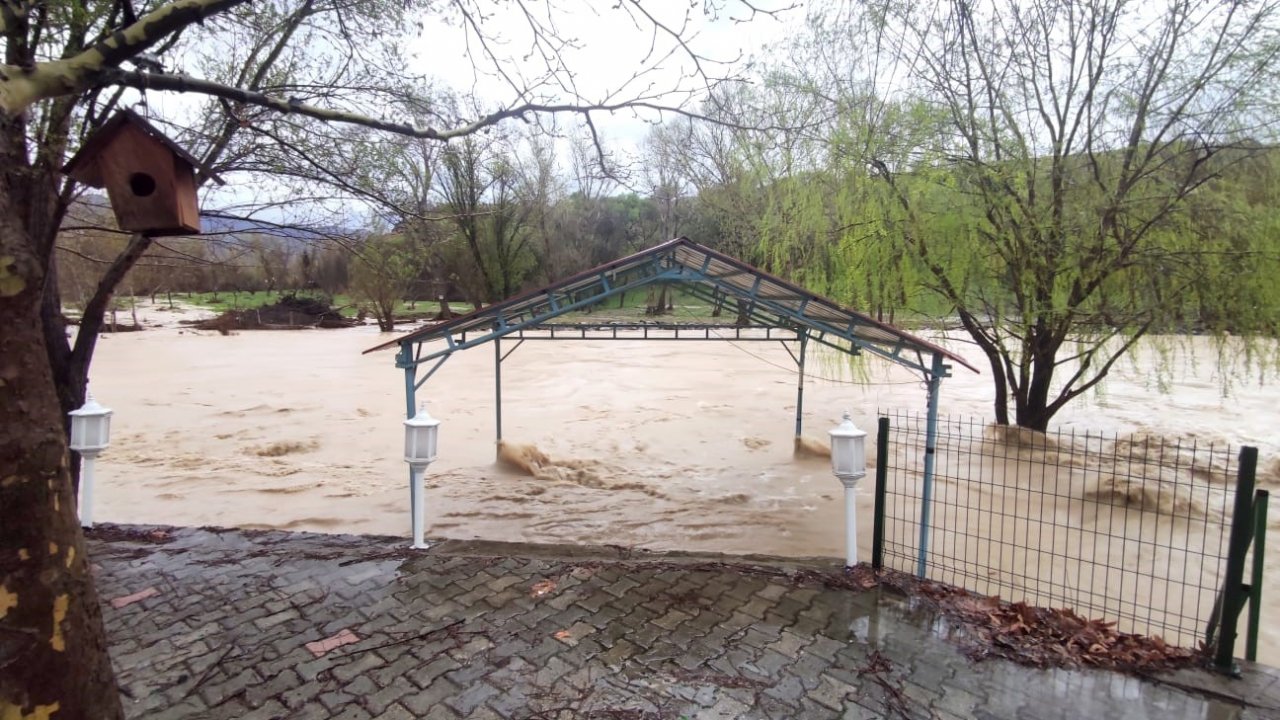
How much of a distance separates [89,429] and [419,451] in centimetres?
279

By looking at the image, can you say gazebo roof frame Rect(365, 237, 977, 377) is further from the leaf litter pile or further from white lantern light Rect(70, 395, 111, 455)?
white lantern light Rect(70, 395, 111, 455)

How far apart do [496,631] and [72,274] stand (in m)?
25.3

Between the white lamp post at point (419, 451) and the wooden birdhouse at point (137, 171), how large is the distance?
2.24m

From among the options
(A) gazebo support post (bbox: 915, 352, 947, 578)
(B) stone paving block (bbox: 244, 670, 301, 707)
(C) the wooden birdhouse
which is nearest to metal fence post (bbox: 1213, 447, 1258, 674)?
(A) gazebo support post (bbox: 915, 352, 947, 578)

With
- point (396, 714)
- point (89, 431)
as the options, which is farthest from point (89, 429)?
point (396, 714)

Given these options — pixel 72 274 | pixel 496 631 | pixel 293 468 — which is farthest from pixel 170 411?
pixel 496 631

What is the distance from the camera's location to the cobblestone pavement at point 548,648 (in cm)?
319

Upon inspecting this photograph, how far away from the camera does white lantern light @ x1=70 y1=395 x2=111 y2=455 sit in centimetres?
525

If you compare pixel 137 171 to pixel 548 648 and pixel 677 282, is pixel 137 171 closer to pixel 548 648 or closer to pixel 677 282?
pixel 548 648

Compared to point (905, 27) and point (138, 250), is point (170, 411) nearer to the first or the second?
point (138, 250)

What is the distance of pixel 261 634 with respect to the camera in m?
3.88

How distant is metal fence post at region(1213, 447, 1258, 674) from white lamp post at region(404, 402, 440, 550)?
5172 mm

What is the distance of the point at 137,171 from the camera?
339 cm

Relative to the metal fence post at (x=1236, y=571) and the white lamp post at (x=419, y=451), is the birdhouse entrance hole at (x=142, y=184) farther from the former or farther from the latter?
the metal fence post at (x=1236, y=571)
